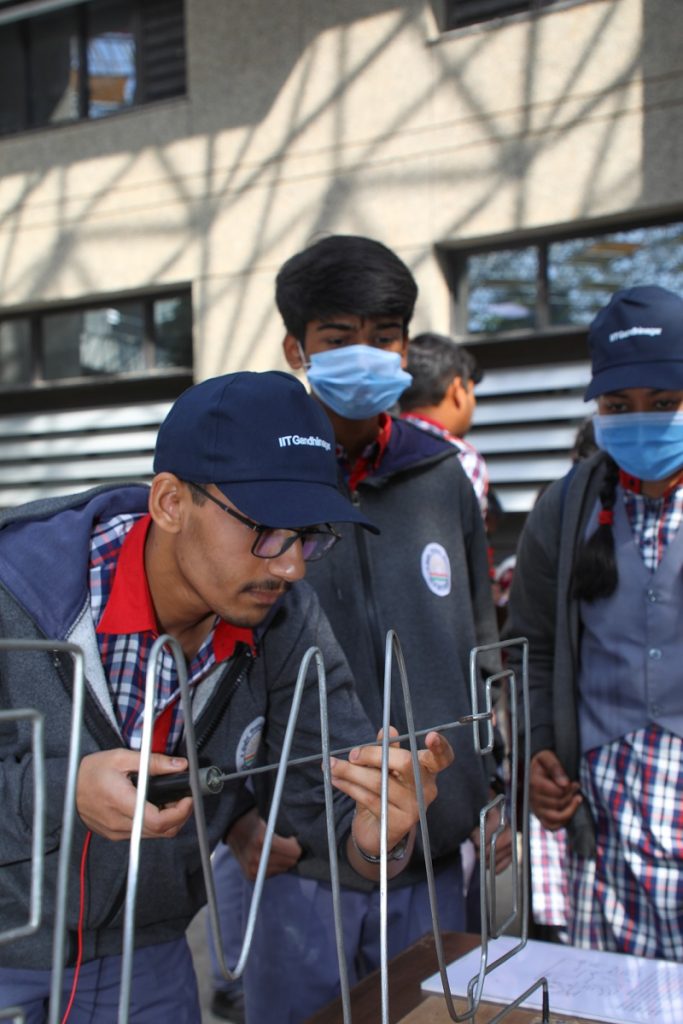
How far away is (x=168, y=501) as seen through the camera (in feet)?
4.77

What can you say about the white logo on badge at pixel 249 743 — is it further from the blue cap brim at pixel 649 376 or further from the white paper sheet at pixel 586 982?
the blue cap brim at pixel 649 376

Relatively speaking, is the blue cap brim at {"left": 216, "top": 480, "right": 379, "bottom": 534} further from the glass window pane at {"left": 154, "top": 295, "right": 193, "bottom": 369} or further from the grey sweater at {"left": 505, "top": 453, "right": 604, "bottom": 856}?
the glass window pane at {"left": 154, "top": 295, "right": 193, "bottom": 369}

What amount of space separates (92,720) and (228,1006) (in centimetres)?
223

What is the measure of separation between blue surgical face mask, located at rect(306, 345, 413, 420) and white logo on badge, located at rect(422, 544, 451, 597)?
315mm

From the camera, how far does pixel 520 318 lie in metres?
5.89

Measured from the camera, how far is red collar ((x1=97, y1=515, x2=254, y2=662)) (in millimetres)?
1434

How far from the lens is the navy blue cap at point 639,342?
2.00 meters

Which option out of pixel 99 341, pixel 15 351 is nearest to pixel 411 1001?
pixel 99 341

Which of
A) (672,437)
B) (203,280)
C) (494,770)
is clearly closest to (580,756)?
(494,770)

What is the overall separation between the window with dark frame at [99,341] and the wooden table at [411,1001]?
5.63 meters

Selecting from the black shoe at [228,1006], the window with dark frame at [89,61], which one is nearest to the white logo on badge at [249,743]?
A: the black shoe at [228,1006]

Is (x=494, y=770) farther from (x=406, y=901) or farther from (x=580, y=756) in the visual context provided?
(x=406, y=901)

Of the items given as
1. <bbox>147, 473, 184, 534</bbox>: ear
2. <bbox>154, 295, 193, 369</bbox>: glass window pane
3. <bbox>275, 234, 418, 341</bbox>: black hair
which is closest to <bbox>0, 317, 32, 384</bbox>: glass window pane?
<bbox>154, 295, 193, 369</bbox>: glass window pane

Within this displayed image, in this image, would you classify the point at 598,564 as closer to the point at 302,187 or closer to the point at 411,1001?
the point at 411,1001
